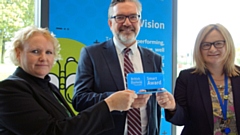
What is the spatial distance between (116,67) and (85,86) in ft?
0.98

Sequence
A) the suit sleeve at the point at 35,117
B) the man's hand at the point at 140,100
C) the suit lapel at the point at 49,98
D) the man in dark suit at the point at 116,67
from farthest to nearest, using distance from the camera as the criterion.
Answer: the man in dark suit at the point at 116,67 → the man's hand at the point at 140,100 → the suit lapel at the point at 49,98 → the suit sleeve at the point at 35,117

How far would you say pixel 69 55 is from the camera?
10.0ft

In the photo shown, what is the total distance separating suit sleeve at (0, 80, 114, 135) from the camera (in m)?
1.32

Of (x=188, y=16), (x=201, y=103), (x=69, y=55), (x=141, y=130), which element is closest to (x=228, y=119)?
(x=201, y=103)

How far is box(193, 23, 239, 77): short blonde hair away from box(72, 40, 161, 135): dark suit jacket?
0.38 meters

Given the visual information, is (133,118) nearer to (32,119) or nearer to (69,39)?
(32,119)

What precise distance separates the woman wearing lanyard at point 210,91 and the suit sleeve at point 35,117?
664mm

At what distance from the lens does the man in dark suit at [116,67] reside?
1.99 metres

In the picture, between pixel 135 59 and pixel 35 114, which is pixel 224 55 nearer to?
pixel 135 59

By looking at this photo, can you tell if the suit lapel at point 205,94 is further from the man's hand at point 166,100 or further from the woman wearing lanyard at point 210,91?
the man's hand at point 166,100

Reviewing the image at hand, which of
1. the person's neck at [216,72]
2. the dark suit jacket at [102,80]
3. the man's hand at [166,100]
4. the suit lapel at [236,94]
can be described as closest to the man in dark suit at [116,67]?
the dark suit jacket at [102,80]

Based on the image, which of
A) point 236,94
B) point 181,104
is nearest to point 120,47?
point 181,104

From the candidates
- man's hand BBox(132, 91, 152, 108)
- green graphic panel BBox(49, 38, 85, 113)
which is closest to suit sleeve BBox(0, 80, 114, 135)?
man's hand BBox(132, 91, 152, 108)

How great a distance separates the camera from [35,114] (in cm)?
134
